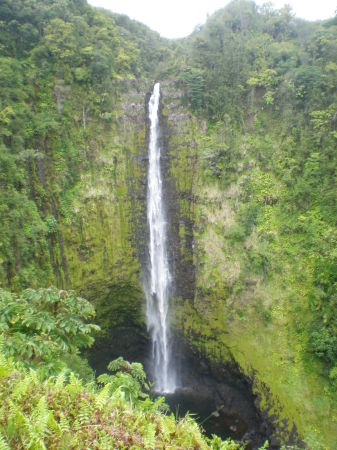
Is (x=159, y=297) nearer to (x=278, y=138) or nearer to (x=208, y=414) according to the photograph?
(x=208, y=414)

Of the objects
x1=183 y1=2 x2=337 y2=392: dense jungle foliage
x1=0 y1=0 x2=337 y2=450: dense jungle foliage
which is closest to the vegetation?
x1=0 y1=0 x2=337 y2=450: dense jungle foliage

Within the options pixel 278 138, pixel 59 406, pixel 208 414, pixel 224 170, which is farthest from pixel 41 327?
pixel 278 138

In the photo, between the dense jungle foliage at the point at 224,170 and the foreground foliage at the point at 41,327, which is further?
the dense jungle foliage at the point at 224,170

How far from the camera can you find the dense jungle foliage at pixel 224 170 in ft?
44.9

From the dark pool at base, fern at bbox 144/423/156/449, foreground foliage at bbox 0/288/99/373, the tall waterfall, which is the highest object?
foreground foliage at bbox 0/288/99/373

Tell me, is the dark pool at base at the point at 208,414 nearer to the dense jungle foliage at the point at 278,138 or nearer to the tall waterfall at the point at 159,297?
the tall waterfall at the point at 159,297

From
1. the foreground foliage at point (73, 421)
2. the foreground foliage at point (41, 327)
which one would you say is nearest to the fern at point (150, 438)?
the foreground foliage at point (73, 421)

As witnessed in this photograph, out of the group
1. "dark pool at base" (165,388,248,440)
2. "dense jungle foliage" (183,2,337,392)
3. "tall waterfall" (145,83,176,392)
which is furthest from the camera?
"tall waterfall" (145,83,176,392)

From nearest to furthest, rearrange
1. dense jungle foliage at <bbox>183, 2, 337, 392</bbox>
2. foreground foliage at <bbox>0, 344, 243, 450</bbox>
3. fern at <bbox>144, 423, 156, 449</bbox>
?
foreground foliage at <bbox>0, 344, 243, 450</bbox>, fern at <bbox>144, 423, 156, 449</bbox>, dense jungle foliage at <bbox>183, 2, 337, 392</bbox>

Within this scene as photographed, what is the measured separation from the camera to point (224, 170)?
1872 centimetres

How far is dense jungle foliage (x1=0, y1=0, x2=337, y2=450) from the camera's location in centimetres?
1367

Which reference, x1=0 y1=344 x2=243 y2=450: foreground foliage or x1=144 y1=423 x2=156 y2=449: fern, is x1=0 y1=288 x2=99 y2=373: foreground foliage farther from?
x1=144 y1=423 x2=156 y2=449: fern

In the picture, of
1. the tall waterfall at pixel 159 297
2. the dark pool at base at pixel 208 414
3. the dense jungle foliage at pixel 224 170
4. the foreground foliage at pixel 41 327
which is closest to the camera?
the foreground foliage at pixel 41 327

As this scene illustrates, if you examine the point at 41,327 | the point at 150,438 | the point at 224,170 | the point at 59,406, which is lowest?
the point at 224,170
